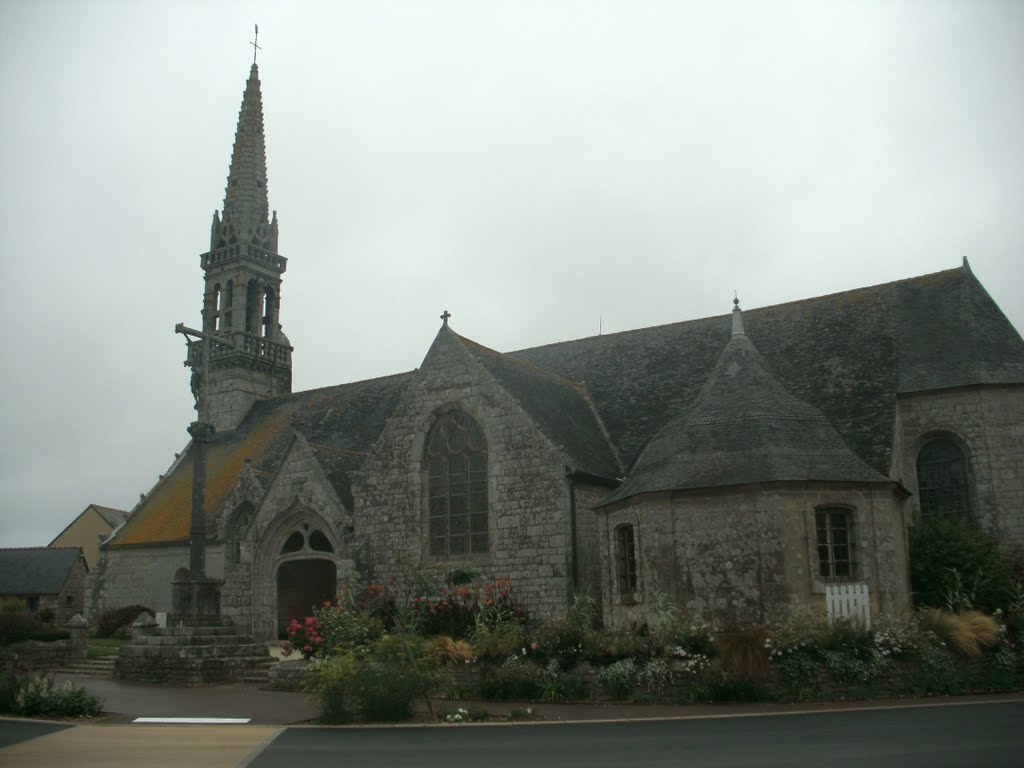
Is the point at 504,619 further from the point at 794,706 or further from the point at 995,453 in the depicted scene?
the point at 995,453

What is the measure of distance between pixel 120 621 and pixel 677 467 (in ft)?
73.1

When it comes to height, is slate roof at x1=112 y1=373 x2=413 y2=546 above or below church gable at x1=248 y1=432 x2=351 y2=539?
above

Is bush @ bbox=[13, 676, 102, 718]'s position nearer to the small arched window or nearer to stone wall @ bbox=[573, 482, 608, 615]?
stone wall @ bbox=[573, 482, 608, 615]

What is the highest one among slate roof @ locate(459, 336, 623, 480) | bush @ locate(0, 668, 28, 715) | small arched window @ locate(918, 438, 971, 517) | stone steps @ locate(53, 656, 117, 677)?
slate roof @ locate(459, 336, 623, 480)

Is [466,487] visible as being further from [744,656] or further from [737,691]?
[737,691]

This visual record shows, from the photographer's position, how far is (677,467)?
18.3 m

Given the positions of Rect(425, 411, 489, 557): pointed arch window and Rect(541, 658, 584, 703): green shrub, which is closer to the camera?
Rect(541, 658, 584, 703): green shrub

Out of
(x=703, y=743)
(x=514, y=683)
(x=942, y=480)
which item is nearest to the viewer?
(x=703, y=743)

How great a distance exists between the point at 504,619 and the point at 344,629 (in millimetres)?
4534

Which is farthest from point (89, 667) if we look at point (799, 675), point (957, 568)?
point (957, 568)

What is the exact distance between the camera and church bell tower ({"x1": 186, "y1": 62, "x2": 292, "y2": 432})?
3803 centimetres

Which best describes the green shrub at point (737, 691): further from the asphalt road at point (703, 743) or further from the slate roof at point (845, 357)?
the slate roof at point (845, 357)

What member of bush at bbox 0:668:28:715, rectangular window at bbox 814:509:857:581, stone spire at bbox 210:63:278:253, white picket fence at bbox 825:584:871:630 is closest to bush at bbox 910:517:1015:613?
rectangular window at bbox 814:509:857:581

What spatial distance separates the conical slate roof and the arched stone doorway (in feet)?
37.7
